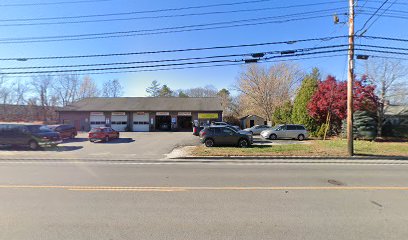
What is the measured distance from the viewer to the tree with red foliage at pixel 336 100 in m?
23.4

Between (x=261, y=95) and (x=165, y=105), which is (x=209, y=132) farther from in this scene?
(x=261, y=95)

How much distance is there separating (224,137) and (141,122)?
81.8 feet

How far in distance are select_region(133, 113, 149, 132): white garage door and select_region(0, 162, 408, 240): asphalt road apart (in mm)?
32000

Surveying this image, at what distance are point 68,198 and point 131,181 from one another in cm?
215

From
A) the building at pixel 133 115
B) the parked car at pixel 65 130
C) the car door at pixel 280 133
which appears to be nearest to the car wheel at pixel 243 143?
the car door at pixel 280 133

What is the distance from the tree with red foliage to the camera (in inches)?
920

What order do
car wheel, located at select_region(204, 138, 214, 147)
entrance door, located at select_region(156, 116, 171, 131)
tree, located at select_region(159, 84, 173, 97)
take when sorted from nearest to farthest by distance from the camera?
car wheel, located at select_region(204, 138, 214, 147) → entrance door, located at select_region(156, 116, 171, 131) → tree, located at select_region(159, 84, 173, 97)

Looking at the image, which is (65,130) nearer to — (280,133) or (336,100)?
(280,133)

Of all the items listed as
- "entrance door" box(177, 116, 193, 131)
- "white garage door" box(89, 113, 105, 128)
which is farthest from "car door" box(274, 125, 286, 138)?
"white garage door" box(89, 113, 105, 128)

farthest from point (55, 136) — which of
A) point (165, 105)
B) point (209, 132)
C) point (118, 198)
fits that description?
point (165, 105)

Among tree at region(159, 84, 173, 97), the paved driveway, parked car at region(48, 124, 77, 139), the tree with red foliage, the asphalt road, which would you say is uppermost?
tree at region(159, 84, 173, 97)

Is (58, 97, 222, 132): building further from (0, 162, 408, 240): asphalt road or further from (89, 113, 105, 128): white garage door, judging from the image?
(0, 162, 408, 240): asphalt road

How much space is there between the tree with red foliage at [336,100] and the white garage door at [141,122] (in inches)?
927

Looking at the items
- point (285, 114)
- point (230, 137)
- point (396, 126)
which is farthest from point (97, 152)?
point (285, 114)
